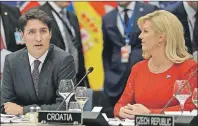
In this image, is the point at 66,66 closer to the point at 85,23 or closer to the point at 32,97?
the point at 32,97

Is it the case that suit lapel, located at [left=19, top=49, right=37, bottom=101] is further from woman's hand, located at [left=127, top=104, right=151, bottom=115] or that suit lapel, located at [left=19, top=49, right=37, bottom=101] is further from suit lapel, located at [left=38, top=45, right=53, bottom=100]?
woman's hand, located at [left=127, top=104, right=151, bottom=115]

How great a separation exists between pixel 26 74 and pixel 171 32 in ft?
3.79

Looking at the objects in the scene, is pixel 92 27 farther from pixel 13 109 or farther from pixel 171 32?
pixel 13 109

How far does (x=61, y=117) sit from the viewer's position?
7.59ft

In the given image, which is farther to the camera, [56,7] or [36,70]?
[56,7]

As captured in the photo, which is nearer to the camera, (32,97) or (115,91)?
(32,97)

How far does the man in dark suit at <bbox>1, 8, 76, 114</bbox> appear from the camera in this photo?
3539 mm

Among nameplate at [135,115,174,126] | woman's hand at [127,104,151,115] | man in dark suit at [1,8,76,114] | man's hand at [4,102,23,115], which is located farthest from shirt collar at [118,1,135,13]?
nameplate at [135,115,174,126]

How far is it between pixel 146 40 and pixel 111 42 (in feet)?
5.46

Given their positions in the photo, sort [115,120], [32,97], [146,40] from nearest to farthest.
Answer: [115,120] → [146,40] → [32,97]

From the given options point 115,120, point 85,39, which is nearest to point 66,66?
point 115,120

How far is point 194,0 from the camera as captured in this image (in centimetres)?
497

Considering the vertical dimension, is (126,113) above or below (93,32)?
below

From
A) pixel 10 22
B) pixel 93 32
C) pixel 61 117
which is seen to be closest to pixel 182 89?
pixel 61 117
